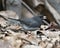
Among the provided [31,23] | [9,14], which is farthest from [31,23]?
[9,14]

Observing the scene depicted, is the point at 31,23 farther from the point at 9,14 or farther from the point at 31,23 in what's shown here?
the point at 9,14

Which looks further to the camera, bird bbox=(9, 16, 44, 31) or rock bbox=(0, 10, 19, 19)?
rock bbox=(0, 10, 19, 19)

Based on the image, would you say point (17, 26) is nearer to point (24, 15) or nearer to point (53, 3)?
point (24, 15)

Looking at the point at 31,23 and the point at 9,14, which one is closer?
the point at 31,23

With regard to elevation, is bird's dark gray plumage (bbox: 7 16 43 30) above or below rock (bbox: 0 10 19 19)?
below

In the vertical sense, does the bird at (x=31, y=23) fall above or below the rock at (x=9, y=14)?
below

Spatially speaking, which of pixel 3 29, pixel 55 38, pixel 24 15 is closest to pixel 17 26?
pixel 3 29

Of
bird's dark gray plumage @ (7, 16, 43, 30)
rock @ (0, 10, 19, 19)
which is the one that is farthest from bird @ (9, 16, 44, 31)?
rock @ (0, 10, 19, 19)

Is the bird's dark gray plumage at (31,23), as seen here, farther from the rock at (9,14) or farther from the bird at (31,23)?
the rock at (9,14)

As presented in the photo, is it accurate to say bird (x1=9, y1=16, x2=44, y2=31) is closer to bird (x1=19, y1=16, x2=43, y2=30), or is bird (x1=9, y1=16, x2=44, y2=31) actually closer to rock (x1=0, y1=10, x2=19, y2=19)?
bird (x1=19, y1=16, x2=43, y2=30)

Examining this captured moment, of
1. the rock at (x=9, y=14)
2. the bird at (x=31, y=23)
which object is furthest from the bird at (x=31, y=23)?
the rock at (x=9, y=14)

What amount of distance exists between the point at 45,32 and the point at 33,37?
192 mm

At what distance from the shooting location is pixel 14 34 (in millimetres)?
2082

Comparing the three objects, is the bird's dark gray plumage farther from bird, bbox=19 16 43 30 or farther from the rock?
the rock
